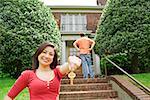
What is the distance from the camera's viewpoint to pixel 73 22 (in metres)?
18.7

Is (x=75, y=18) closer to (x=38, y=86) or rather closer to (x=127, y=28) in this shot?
(x=127, y=28)

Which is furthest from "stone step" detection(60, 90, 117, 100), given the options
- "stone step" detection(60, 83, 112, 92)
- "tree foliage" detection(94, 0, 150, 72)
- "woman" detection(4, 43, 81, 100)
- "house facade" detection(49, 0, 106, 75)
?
"house facade" detection(49, 0, 106, 75)

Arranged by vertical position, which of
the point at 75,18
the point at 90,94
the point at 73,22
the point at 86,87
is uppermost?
the point at 75,18

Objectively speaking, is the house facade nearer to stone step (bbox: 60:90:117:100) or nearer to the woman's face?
stone step (bbox: 60:90:117:100)

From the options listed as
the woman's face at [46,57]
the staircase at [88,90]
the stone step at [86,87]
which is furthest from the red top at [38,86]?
the stone step at [86,87]

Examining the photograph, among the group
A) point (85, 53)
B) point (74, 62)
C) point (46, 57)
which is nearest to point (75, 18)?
point (85, 53)

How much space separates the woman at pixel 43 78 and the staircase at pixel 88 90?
508 centimetres

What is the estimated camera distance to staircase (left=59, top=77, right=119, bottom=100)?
8180mm

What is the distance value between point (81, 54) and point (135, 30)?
2.15 m

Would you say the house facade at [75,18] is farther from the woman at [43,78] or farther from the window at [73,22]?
the woman at [43,78]

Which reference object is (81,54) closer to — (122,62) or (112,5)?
(112,5)

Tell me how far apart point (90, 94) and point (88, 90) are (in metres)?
0.60

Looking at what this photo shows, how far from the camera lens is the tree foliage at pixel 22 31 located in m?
10.6

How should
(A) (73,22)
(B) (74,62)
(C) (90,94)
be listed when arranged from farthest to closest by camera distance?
1. (A) (73,22)
2. (C) (90,94)
3. (B) (74,62)
